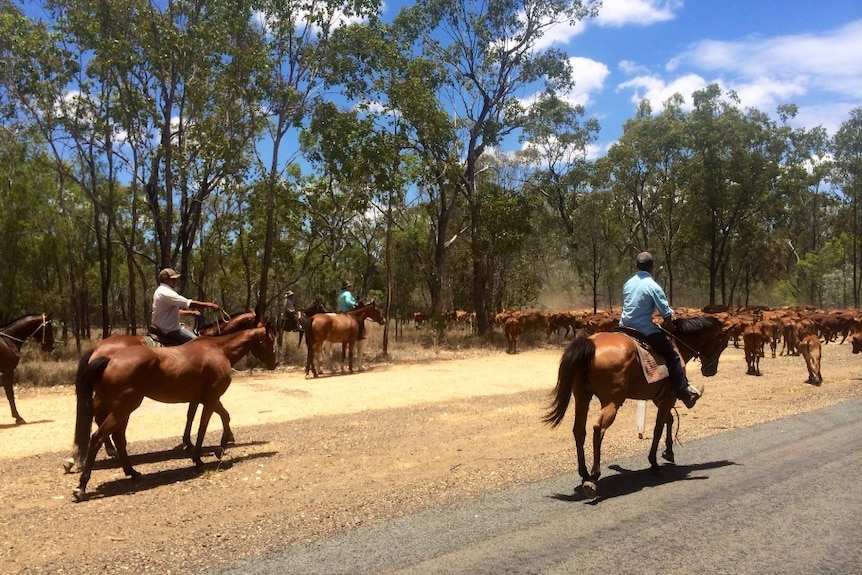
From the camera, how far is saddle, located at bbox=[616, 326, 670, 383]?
21.6 feet

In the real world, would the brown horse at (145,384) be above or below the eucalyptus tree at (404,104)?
below

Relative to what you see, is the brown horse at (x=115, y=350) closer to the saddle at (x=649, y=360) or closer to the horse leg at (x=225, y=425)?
the horse leg at (x=225, y=425)

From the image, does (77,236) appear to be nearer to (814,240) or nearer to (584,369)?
(584,369)

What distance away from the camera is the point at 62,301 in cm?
2892

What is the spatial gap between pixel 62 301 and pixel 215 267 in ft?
30.6

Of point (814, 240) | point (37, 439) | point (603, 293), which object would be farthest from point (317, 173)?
point (814, 240)

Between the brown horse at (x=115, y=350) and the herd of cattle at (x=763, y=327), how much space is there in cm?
656

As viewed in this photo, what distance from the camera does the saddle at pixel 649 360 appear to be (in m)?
6.59

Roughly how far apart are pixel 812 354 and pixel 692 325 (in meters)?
8.41

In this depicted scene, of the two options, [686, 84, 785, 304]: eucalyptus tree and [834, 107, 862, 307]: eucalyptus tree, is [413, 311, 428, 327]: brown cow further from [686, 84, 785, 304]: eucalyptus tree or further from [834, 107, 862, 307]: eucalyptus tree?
[834, 107, 862, 307]: eucalyptus tree

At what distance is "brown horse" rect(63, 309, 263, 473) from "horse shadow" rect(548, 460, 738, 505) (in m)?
4.66

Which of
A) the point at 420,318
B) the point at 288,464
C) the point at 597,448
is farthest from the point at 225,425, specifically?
the point at 420,318

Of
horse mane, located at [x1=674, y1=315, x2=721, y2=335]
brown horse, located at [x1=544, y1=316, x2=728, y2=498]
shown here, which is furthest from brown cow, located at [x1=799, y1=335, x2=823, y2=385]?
brown horse, located at [x1=544, y1=316, x2=728, y2=498]

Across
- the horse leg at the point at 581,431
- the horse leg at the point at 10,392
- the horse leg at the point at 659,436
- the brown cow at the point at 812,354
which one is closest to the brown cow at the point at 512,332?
the brown cow at the point at 812,354
